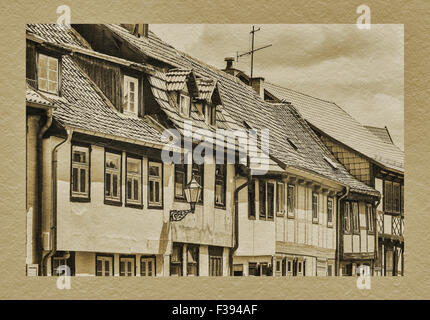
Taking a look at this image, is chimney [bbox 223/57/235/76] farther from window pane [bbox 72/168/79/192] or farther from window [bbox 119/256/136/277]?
window [bbox 119/256/136/277]

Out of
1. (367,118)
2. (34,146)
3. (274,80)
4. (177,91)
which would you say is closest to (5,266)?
(34,146)

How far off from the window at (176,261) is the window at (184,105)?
4.01 feet

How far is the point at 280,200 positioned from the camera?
967 centimetres

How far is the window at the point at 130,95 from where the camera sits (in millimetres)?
9227

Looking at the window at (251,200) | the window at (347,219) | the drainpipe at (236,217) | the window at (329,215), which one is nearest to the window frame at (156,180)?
the drainpipe at (236,217)

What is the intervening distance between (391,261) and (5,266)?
3.51 m

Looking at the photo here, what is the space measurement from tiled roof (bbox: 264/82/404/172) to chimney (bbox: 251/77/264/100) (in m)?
0.05

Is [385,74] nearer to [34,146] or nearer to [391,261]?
[391,261]

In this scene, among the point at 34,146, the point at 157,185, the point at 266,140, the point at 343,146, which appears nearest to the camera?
the point at 34,146

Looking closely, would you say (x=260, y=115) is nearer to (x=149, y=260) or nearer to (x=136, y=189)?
(x=136, y=189)

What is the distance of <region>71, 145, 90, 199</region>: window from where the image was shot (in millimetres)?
8656

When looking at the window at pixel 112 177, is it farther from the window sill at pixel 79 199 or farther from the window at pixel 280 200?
the window at pixel 280 200

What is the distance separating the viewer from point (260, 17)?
9289mm

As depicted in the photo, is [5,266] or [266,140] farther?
[266,140]
